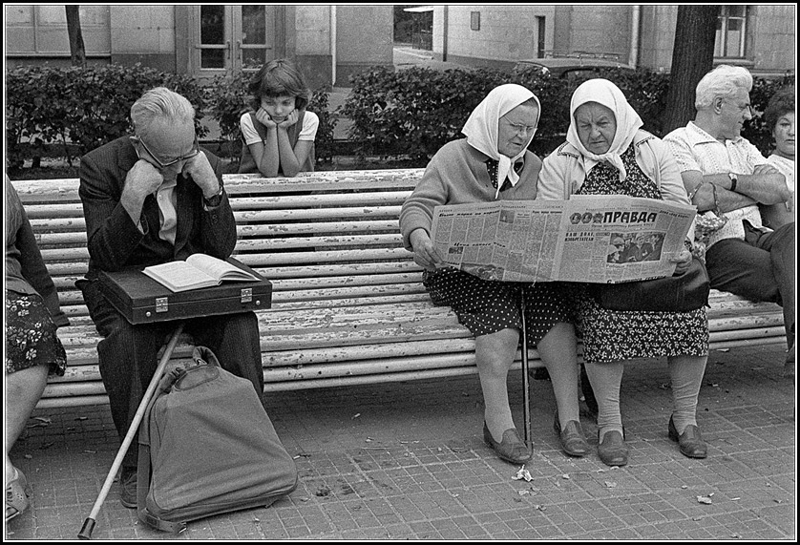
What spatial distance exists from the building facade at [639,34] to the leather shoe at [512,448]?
19457mm

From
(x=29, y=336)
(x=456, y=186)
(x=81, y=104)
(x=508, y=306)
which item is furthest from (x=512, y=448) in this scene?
(x=81, y=104)

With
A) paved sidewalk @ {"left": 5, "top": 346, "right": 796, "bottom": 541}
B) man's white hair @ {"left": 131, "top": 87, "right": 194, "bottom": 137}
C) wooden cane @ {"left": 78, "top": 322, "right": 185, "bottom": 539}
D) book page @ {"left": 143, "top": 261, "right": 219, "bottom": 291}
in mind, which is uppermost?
man's white hair @ {"left": 131, "top": 87, "right": 194, "bottom": 137}

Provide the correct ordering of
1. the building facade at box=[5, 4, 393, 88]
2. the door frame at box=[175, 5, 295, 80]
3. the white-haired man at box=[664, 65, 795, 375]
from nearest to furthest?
the white-haired man at box=[664, 65, 795, 375], the building facade at box=[5, 4, 393, 88], the door frame at box=[175, 5, 295, 80]

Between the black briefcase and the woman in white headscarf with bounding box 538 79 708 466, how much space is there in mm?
1399

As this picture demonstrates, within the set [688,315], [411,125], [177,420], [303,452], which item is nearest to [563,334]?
[688,315]

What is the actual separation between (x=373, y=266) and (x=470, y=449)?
43.2 inches

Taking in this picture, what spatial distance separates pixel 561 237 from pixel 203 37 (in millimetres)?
17205

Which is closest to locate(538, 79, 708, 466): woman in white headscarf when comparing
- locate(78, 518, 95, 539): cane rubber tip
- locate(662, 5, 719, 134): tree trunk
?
locate(78, 518, 95, 539): cane rubber tip

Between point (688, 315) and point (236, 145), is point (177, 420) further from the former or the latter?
point (236, 145)

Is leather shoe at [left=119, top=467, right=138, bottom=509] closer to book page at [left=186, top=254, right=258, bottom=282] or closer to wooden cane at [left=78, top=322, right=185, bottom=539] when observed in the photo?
wooden cane at [left=78, top=322, right=185, bottom=539]

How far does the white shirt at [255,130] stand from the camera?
5164 millimetres

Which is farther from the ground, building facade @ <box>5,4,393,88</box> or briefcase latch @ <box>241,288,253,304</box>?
building facade @ <box>5,4,393,88</box>

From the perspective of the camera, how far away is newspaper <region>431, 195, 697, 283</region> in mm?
4117

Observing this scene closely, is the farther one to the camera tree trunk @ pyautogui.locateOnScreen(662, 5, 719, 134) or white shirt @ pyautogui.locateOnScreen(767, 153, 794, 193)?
tree trunk @ pyautogui.locateOnScreen(662, 5, 719, 134)
